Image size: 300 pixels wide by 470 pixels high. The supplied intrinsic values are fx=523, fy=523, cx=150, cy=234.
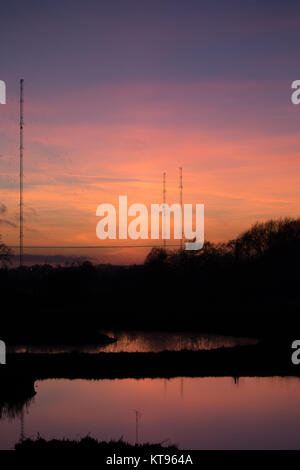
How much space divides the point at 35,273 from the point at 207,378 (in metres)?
72.4

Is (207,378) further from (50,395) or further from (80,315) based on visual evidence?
(80,315)

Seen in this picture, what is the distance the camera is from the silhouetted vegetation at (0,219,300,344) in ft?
163

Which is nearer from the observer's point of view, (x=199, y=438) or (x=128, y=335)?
(x=199, y=438)

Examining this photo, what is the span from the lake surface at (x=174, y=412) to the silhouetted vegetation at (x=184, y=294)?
67.2 feet

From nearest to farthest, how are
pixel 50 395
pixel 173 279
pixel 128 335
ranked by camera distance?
1. pixel 50 395
2. pixel 128 335
3. pixel 173 279

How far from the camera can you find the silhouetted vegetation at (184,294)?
163 feet

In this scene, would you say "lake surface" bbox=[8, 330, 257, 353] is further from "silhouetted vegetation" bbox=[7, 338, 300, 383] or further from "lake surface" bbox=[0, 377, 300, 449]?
"lake surface" bbox=[0, 377, 300, 449]

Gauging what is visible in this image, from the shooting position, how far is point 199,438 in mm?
16891

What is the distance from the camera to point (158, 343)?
4016 cm

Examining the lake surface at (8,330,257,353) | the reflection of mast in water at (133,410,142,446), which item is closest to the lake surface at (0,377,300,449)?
the reflection of mast in water at (133,410,142,446)

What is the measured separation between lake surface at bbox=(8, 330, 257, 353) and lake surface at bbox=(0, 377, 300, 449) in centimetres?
1103

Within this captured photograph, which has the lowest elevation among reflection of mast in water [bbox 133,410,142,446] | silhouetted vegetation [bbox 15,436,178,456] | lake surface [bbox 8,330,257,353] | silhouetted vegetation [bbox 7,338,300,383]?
lake surface [bbox 8,330,257,353]

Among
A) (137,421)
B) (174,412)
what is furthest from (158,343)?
(137,421)
